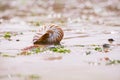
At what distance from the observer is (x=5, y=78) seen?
5.44 meters

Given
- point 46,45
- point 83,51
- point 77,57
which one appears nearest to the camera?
point 77,57

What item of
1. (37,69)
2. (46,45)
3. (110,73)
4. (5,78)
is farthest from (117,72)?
(46,45)

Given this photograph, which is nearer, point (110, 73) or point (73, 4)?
point (110, 73)

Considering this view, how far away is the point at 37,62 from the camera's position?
6.66 meters

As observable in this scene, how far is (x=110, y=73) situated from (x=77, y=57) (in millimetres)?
1534

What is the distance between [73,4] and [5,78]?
2067 centimetres

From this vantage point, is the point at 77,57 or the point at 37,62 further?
the point at 77,57

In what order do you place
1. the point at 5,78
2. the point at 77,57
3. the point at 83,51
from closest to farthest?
the point at 5,78 < the point at 77,57 < the point at 83,51

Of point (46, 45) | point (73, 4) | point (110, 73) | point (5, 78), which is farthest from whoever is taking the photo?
point (73, 4)

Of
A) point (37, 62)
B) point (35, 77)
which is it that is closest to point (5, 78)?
point (35, 77)

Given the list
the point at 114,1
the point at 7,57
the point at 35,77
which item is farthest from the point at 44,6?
the point at 35,77

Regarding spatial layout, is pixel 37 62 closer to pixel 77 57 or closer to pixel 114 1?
pixel 77 57

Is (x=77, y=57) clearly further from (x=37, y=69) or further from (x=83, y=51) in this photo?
(x=37, y=69)

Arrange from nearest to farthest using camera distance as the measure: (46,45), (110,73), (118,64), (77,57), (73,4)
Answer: (110,73) → (118,64) → (77,57) → (46,45) → (73,4)
